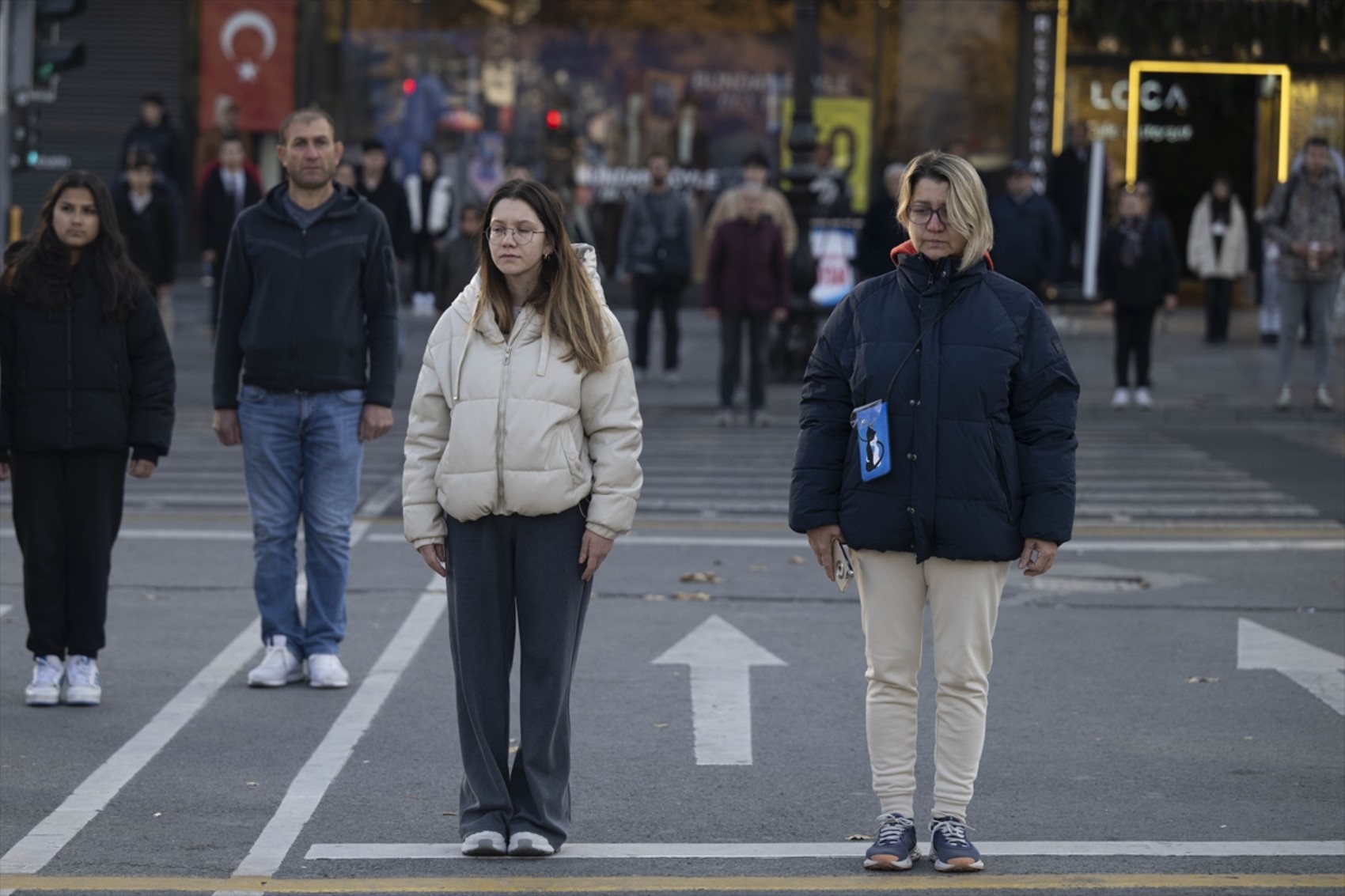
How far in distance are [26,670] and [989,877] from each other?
166 inches

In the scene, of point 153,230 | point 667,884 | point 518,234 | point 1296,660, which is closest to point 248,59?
point 153,230

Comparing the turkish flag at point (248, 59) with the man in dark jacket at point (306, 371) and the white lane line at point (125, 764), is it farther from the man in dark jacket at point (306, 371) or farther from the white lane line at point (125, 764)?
the man in dark jacket at point (306, 371)

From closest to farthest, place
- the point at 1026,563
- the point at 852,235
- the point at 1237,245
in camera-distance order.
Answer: the point at 1026,563 < the point at 852,235 < the point at 1237,245

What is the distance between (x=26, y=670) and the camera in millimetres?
7914

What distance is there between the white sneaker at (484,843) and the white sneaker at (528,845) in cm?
3

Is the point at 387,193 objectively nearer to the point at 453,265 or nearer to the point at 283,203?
the point at 453,265

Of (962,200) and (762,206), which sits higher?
(762,206)

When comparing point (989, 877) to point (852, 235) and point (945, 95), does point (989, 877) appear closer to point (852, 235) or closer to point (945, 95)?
point (852, 235)

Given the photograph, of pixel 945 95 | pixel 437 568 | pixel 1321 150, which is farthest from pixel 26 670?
pixel 945 95

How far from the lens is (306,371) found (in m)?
7.43

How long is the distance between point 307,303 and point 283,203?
15.4 inches

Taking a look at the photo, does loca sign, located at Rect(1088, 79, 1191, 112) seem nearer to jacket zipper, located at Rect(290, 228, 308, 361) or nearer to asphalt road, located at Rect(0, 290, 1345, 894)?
asphalt road, located at Rect(0, 290, 1345, 894)

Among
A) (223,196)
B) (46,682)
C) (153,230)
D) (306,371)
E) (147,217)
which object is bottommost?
(46,682)

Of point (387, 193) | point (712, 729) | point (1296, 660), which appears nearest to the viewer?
point (712, 729)
